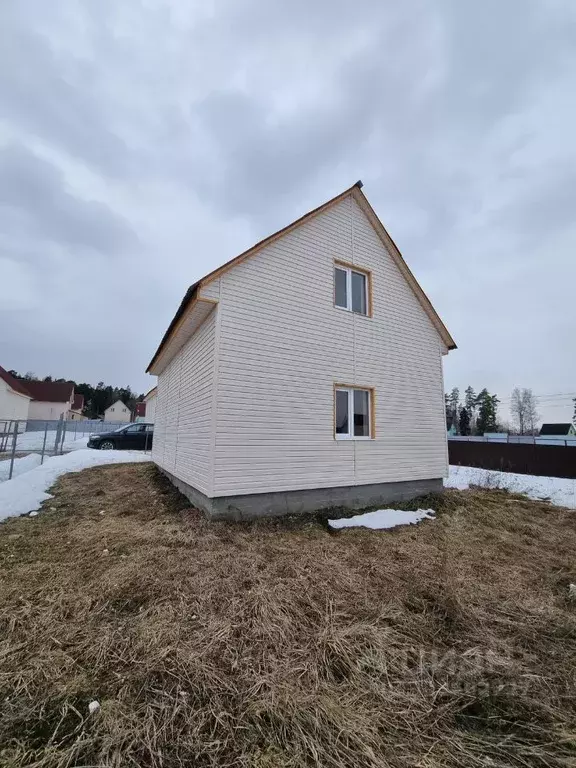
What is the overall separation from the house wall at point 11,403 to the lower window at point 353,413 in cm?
3495

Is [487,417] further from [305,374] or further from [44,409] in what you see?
[44,409]

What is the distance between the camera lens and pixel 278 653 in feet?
8.87

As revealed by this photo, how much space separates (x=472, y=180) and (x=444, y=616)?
14.4 metres

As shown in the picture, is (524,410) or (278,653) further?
(524,410)

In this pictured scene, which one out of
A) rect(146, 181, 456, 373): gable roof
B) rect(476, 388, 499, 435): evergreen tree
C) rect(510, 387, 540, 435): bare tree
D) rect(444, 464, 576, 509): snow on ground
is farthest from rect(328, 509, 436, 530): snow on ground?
rect(510, 387, 540, 435): bare tree

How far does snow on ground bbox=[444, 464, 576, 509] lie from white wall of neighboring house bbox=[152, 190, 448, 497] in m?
3.26

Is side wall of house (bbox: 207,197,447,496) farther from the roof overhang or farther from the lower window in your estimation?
the roof overhang

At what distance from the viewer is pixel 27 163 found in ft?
36.6

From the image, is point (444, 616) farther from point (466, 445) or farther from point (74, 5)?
point (466, 445)

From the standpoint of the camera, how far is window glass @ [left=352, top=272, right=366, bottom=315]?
8.59 metres

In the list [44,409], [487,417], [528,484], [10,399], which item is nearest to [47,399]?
[44,409]

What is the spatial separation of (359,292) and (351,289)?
1.07ft

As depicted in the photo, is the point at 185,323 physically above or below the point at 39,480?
above

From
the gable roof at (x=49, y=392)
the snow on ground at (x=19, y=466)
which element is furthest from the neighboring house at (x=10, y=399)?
the snow on ground at (x=19, y=466)
